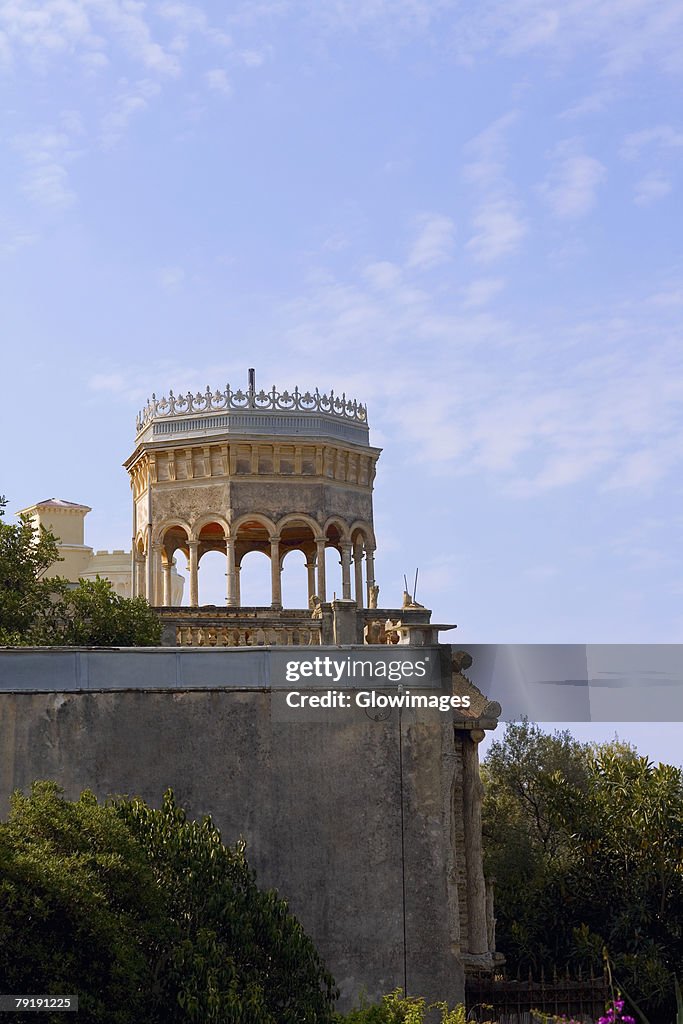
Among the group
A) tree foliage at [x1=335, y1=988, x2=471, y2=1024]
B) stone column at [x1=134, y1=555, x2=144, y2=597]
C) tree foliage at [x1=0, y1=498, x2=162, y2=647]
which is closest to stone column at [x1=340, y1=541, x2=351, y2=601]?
stone column at [x1=134, y1=555, x2=144, y2=597]

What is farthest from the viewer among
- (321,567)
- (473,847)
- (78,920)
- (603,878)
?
(321,567)

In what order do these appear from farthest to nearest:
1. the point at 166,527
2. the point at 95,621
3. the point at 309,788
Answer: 1. the point at 166,527
2. the point at 95,621
3. the point at 309,788

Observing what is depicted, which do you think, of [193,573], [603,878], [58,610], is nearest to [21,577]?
[58,610]

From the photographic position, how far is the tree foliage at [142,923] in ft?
39.4

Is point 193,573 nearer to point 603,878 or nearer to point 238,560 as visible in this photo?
point 238,560

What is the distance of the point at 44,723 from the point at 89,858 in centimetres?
293

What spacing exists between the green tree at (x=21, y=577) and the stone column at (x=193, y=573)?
479 cm

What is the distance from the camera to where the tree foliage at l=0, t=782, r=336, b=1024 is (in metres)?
12.0

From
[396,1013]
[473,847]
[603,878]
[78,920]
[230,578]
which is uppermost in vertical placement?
[230,578]

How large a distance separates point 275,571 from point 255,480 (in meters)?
1.73

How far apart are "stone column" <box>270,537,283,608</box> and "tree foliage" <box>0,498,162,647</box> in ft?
18.0

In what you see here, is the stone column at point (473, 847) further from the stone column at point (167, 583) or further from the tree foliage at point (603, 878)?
the stone column at point (167, 583)

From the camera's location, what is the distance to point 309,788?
15328 mm

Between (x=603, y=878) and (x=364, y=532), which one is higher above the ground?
(x=364, y=532)
